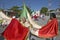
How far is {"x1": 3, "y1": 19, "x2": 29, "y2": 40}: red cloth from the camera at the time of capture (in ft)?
21.4

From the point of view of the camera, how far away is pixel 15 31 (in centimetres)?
663

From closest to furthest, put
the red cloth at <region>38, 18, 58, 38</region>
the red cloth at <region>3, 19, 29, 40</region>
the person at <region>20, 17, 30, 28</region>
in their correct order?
1. the red cloth at <region>3, 19, 29, 40</region>
2. the red cloth at <region>38, 18, 58, 38</region>
3. the person at <region>20, 17, 30, 28</region>

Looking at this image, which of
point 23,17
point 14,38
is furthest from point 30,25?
point 14,38

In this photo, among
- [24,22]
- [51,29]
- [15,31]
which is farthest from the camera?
[24,22]

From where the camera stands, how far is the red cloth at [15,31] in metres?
6.52

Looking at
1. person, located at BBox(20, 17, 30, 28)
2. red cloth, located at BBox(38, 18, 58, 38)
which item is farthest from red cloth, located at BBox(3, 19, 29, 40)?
red cloth, located at BBox(38, 18, 58, 38)

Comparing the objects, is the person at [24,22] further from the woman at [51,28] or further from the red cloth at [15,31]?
the woman at [51,28]

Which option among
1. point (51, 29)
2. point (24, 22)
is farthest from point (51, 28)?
point (24, 22)

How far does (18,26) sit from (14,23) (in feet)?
0.47

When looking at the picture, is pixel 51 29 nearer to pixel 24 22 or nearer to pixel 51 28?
pixel 51 28

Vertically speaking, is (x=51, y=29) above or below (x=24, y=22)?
below

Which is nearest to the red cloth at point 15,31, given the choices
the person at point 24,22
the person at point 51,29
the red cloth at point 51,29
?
the person at point 24,22

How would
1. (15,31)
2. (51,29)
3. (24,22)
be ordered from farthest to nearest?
(24,22)
(51,29)
(15,31)

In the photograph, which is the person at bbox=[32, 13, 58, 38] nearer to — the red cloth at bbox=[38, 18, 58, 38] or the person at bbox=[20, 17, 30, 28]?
the red cloth at bbox=[38, 18, 58, 38]
